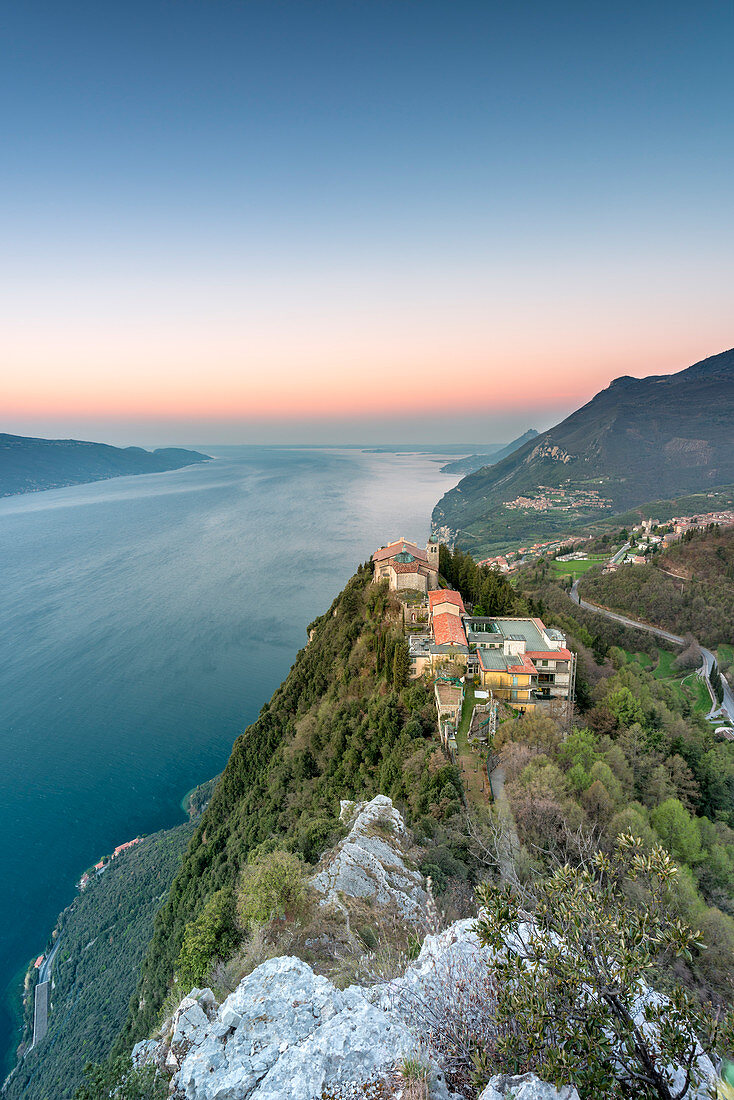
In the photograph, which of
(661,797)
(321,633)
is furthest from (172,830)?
(661,797)

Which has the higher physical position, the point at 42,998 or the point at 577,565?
the point at 577,565

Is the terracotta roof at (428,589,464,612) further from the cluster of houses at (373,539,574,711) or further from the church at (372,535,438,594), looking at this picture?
the church at (372,535,438,594)

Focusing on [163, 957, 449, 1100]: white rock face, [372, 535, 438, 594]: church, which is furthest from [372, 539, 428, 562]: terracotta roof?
[163, 957, 449, 1100]: white rock face

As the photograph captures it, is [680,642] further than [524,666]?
Yes

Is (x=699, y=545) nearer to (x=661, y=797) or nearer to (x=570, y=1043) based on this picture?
(x=661, y=797)

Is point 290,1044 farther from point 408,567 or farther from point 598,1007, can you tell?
point 408,567

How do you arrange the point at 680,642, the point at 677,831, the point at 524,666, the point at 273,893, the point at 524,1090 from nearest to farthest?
1. the point at 524,1090
2. the point at 273,893
3. the point at 677,831
4. the point at 524,666
5. the point at 680,642

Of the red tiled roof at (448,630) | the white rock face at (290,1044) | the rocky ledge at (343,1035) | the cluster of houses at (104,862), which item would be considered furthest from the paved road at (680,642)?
the cluster of houses at (104,862)

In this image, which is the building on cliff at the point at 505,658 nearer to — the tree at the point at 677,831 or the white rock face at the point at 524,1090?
the tree at the point at 677,831

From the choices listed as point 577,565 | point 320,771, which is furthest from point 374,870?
point 577,565
